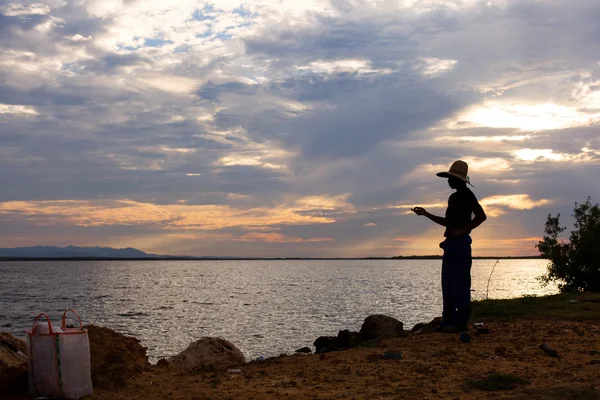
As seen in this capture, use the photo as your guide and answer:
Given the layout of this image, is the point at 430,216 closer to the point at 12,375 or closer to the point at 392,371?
the point at 392,371

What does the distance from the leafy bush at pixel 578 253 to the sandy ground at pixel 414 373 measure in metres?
16.8

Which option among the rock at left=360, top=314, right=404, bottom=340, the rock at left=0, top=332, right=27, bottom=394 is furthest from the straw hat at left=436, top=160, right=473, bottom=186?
the rock at left=0, top=332, right=27, bottom=394

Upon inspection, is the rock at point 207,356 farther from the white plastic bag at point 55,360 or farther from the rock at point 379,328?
the white plastic bag at point 55,360

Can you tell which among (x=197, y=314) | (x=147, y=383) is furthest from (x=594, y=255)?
(x=197, y=314)

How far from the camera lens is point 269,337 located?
31484 mm

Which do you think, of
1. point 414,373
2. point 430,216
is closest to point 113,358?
point 414,373

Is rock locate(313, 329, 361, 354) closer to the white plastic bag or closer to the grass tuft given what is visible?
the grass tuft

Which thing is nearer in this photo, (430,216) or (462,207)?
(462,207)

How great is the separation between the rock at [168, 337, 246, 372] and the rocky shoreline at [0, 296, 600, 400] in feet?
6.66

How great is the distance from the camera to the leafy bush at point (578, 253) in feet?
90.4

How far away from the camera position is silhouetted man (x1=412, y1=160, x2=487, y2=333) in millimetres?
12539

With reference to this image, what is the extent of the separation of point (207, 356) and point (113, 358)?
16.8ft

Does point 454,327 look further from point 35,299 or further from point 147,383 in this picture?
point 35,299

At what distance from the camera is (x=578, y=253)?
1108 inches
